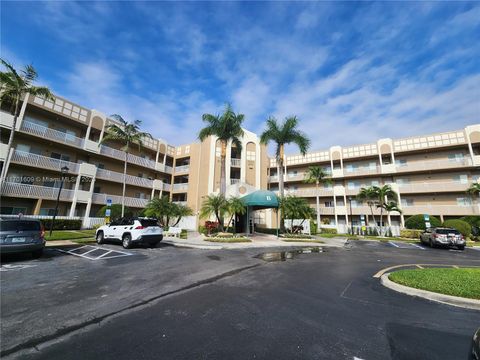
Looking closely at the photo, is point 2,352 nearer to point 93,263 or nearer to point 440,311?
point 93,263

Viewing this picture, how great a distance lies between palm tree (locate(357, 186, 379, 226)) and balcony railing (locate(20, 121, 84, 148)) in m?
40.2

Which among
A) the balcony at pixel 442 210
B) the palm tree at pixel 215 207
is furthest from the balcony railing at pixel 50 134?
the balcony at pixel 442 210

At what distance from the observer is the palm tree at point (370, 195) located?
36.0 m

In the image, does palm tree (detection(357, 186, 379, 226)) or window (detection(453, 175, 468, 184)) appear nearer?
window (detection(453, 175, 468, 184))

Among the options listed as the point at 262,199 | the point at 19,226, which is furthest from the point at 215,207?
the point at 19,226

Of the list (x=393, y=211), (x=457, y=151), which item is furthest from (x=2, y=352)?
(x=457, y=151)

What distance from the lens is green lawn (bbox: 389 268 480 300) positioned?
6259 millimetres

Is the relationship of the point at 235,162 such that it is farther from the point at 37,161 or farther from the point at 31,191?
the point at 31,191

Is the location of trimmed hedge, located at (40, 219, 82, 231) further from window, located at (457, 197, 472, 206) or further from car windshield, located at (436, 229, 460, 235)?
window, located at (457, 197, 472, 206)

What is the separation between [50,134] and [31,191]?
20.5 ft

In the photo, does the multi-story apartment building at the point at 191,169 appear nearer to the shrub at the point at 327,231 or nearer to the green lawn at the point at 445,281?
the shrub at the point at 327,231

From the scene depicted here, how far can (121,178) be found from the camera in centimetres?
3100

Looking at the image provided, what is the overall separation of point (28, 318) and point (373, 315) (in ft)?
23.2

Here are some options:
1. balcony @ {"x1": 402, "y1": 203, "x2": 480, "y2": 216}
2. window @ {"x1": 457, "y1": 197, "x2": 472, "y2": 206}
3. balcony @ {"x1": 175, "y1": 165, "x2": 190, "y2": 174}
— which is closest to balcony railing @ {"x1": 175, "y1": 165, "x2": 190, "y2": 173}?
balcony @ {"x1": 175, "y1": 165, "x2": 190, "y2": 174}
